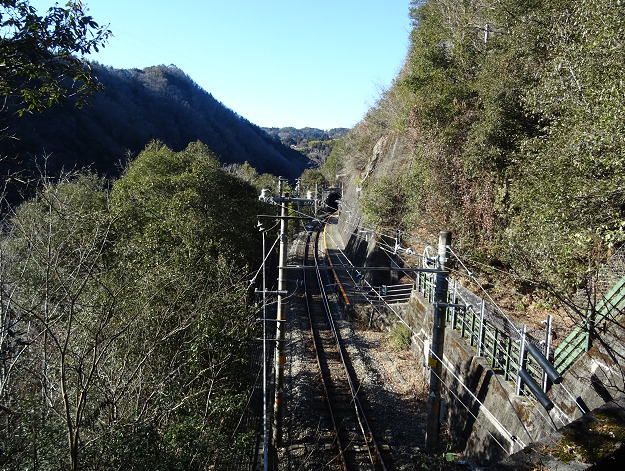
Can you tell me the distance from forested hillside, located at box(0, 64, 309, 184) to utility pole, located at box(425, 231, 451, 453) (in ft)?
110

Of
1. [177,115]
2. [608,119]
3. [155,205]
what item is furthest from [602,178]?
[177,115]

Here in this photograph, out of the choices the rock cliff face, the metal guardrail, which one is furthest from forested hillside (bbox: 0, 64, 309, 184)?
the metal guardrail

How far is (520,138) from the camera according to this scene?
41.1 ft

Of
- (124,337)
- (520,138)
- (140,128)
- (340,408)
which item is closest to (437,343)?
(340,408)

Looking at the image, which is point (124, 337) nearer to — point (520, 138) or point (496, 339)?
point (496, 339)

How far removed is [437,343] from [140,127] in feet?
246

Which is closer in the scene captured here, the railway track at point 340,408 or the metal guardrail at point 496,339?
the metal guardrail at point 496,339

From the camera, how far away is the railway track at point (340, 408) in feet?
29.4

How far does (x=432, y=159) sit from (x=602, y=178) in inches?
314

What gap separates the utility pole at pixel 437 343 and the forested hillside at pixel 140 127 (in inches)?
1315

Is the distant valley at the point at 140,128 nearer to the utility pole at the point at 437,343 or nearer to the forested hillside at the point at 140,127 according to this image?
the forested hillside at the point at 140,127

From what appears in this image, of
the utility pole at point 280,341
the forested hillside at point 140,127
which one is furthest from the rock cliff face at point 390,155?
the forested hillside at point 140,127

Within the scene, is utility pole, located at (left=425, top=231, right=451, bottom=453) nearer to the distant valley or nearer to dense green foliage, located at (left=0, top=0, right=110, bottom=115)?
dense green foliage, located at (left=0, top=0, right=110, bottom=115)

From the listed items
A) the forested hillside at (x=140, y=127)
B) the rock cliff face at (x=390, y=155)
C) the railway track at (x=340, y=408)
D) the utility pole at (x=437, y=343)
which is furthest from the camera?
the forested hillside at (x=140, y=127)
